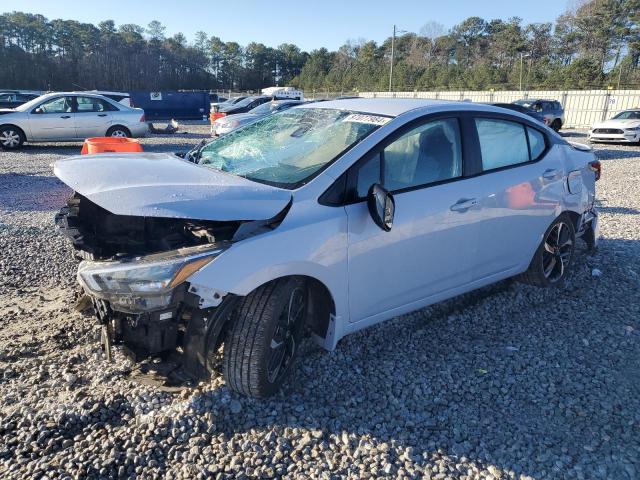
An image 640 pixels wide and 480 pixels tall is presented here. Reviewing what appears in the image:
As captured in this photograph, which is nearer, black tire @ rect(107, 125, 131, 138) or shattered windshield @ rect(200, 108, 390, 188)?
shattered windshield @ rect(200, 108, 390, 188)

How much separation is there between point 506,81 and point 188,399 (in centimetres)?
5054

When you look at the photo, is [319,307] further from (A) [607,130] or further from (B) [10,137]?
(A) [607,130]

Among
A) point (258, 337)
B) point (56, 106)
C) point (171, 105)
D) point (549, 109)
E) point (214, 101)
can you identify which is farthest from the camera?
point (214, 101)

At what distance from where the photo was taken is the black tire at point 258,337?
2678 millimetres

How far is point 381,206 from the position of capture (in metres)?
2.83

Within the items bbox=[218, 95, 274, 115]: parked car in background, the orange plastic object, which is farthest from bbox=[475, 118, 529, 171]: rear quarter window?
bbox=[218, 95, 274, 115]: parked car in background

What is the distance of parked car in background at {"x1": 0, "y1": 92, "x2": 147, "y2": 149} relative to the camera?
46.5 ft

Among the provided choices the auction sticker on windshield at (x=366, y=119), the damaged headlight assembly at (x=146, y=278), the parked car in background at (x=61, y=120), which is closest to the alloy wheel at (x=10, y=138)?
the parked car in background at (x=61, y=120)

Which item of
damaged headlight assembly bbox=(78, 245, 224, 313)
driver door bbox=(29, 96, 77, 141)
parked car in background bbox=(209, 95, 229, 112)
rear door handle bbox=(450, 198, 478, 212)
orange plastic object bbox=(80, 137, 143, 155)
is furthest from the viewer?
parked car in background bbox=(209, 95, 229, 112)

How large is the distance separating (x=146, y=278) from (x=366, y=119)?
71.0 inches

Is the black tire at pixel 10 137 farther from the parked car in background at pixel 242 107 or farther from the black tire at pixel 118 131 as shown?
the parked car in background at pixel 242 107

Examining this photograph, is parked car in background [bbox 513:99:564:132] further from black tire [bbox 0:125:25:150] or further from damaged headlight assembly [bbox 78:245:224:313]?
damaged headlight assembly [bbox 78:245:224:313]

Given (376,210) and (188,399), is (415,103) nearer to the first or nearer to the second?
(376,210)

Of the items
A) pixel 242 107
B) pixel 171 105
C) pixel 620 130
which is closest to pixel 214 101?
pixel 171 105
